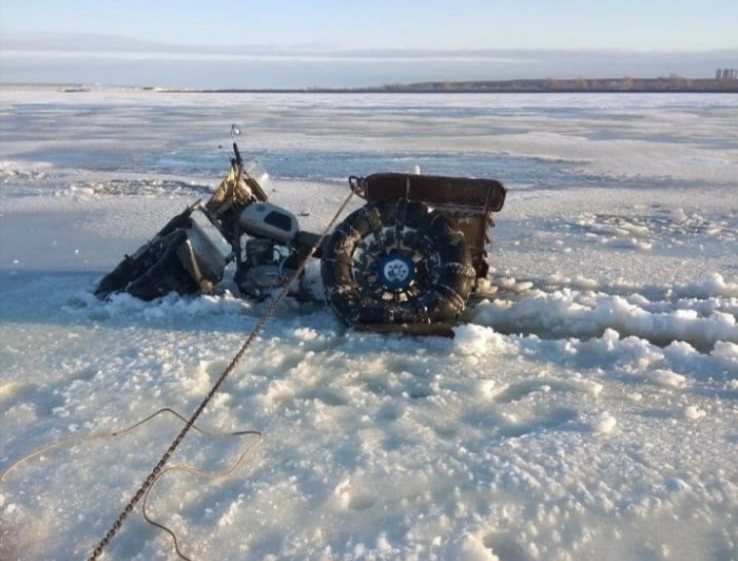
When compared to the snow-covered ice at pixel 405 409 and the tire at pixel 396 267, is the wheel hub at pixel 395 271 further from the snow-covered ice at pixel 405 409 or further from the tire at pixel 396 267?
the snow-covered ice at pixel 405 409

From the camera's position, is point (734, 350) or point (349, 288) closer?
point (734, 350)

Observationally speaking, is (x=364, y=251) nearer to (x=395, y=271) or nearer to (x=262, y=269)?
(x=395, y=271)

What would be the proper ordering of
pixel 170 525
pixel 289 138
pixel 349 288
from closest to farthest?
pixel 170 525
pixel 349 288
pixel 289 138

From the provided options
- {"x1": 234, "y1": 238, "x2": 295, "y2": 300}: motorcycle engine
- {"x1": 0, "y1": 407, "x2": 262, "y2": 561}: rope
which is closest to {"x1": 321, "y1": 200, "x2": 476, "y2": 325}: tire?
{"x1": 234, "y1": 238, "x2": 295, "y2": 300}: motorcycle engine

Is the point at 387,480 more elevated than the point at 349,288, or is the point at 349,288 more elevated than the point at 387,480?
the point at 349,288

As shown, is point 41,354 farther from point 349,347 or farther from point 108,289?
point 349,347

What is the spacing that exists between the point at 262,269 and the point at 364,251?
34.7 inches

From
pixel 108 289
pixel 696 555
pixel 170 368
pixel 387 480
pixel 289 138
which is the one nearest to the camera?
pixel 696 555

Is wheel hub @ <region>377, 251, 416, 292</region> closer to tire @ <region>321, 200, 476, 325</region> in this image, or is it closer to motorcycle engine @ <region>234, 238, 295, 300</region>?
tire @ <region>321, 200, 476, 325</region>

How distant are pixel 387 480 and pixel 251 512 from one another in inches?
23.7

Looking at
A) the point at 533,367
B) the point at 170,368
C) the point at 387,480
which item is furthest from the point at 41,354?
the point at 533,367

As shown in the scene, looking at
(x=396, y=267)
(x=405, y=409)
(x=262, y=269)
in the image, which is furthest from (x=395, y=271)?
(x=405, y=409)

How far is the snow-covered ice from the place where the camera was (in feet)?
9.87

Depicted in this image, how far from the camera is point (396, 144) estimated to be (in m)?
17.6
